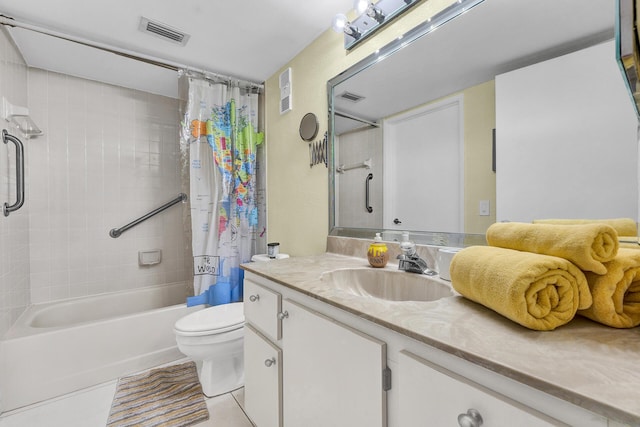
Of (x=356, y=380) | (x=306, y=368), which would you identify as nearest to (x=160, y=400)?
(x=306, y=368)

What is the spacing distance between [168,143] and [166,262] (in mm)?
1120

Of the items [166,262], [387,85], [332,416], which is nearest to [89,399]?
[166,262]

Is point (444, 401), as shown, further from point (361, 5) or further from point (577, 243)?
point (361, 5)

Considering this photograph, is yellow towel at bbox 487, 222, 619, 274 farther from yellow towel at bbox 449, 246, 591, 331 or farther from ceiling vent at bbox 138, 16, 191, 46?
ceiling vent at bbox 138, 16, 191, 46

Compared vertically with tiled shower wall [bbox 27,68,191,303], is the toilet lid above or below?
below

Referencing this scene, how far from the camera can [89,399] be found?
1524mm

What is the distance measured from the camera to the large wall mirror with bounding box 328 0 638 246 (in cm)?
75

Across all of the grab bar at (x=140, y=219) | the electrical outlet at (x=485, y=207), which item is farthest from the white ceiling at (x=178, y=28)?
the electrical outlet at (x=485, y=207)

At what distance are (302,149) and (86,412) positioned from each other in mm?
1894

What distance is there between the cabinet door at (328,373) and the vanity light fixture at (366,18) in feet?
4.35

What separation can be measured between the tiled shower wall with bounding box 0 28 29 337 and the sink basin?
73.5 inches

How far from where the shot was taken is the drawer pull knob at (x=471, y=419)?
0.44 meters

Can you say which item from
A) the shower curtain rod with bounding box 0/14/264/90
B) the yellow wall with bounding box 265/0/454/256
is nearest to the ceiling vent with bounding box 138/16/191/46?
the shower curtain rod with bounding box 0/14/264/90

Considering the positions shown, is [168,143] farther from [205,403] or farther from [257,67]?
[205,403]
